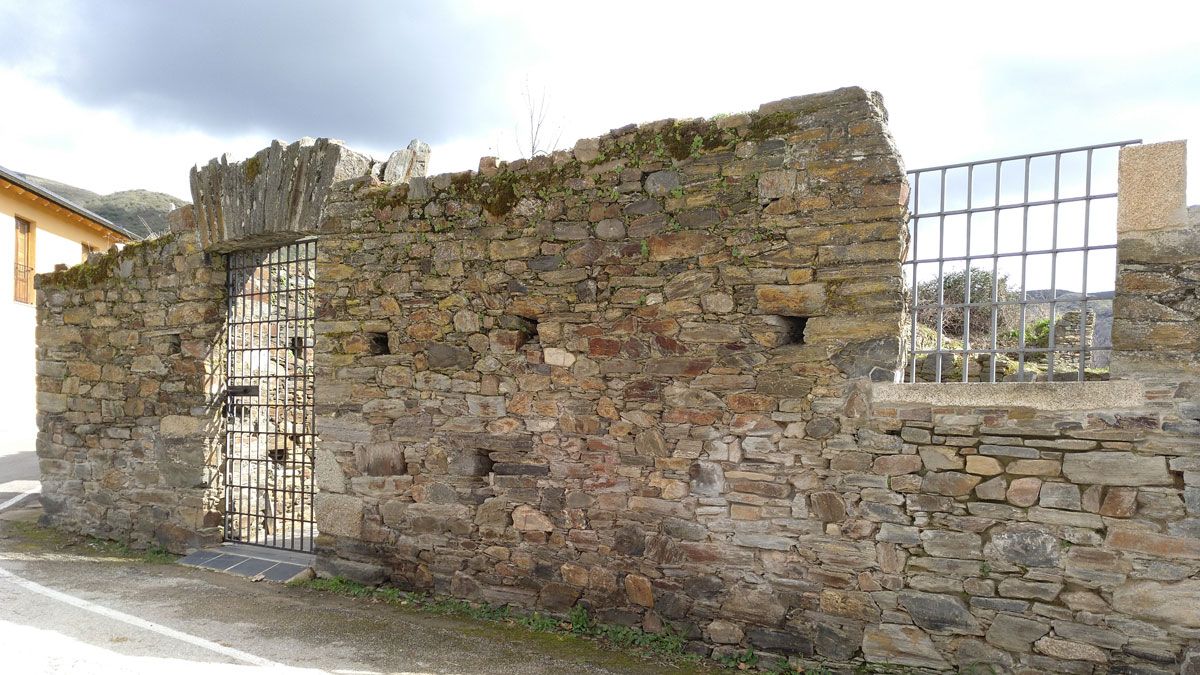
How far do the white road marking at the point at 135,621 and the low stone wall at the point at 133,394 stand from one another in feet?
4.06

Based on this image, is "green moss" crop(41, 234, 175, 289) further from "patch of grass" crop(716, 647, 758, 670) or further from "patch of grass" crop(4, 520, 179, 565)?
"patch of grass" crop(716, 647, 758, 670)

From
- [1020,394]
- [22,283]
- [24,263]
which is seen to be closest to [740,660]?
[1020,394]

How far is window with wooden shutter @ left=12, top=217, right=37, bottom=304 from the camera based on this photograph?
17.7 meters

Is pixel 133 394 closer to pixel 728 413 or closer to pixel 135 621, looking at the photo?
pixel 135 621

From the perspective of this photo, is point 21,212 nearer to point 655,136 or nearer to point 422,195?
point 422,195

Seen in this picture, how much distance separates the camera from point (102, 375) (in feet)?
24.6

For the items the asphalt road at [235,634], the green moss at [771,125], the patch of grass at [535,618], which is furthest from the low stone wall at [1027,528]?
the green moss at [771,125]

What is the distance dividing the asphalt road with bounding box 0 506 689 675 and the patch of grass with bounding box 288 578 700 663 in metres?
0.10

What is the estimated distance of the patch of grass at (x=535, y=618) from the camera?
4605 millimetres

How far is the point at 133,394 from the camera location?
731cm

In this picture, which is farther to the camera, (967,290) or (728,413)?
(728,413)

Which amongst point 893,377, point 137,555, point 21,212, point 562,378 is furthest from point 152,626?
point 21,212

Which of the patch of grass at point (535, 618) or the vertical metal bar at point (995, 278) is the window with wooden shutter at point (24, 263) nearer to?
the patch of grass at point (535, 618)

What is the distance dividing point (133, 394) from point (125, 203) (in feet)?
92.8
